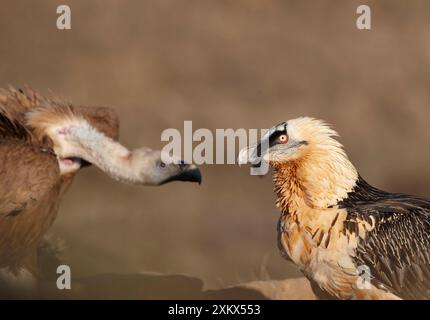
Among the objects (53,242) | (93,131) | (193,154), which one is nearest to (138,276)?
(53,242)

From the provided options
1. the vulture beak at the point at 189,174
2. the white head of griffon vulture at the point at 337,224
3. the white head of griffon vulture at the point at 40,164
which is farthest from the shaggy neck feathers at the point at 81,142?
the white head of griffon vulture at the point at 337,224

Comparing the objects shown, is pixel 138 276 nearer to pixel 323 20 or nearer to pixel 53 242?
pixel 53 242

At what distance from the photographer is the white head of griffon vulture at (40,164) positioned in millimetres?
7805

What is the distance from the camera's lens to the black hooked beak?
7.92 m

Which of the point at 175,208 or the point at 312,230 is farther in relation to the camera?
the point at 175,208

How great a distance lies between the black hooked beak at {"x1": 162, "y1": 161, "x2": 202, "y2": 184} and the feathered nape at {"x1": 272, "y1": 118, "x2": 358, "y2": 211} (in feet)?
2.20

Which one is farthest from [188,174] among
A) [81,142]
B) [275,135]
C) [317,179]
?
[317,179]

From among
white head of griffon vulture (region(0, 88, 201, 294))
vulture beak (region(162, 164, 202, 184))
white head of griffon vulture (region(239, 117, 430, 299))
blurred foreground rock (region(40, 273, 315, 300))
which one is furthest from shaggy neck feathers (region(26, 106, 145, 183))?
white head of griffon vulture (region(239, 117, 430, 299))

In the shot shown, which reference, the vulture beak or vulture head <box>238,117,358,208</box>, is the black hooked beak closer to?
the vulture beak

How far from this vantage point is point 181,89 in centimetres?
1285

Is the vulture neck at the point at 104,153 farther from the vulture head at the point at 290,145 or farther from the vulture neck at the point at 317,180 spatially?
the vulture neck at the point at 317,180

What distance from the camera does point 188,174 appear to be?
796cm

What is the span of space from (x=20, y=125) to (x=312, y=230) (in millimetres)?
2370

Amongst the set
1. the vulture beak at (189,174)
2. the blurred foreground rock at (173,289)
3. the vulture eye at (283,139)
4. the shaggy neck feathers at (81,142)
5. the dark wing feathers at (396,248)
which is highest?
the vulture eye at (283,139)
